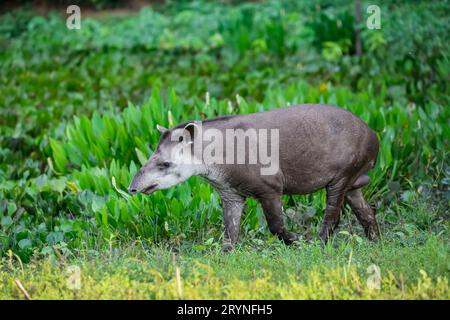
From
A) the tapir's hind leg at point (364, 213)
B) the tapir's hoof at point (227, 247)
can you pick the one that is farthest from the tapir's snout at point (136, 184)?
the tapir's hind leg at point (364, 213)

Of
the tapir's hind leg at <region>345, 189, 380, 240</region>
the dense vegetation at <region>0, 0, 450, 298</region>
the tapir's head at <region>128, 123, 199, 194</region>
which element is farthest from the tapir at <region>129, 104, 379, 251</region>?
the dense vegetation at <region>0, 0, 450, 298</region>

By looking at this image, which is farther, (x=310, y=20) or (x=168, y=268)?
(x=310, y=20)

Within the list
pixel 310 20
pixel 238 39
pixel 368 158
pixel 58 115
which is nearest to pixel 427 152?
pixel 368 158

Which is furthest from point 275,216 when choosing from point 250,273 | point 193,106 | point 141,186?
point 193,106

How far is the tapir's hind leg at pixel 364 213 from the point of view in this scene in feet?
21.6

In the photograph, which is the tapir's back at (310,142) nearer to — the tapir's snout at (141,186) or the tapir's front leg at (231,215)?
the tapir's front leg at (231,215)

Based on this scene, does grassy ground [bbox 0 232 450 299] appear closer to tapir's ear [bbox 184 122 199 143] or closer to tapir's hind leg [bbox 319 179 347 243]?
tapir's hind leg [bbox 319 179 347 243]

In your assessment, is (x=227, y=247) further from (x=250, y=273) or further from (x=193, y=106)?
(x=193, y=106)

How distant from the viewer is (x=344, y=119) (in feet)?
20.6

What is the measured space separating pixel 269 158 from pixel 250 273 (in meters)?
0.91

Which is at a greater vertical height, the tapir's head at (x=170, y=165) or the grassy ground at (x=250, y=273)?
the tapir's head at (x=170, y=165)
